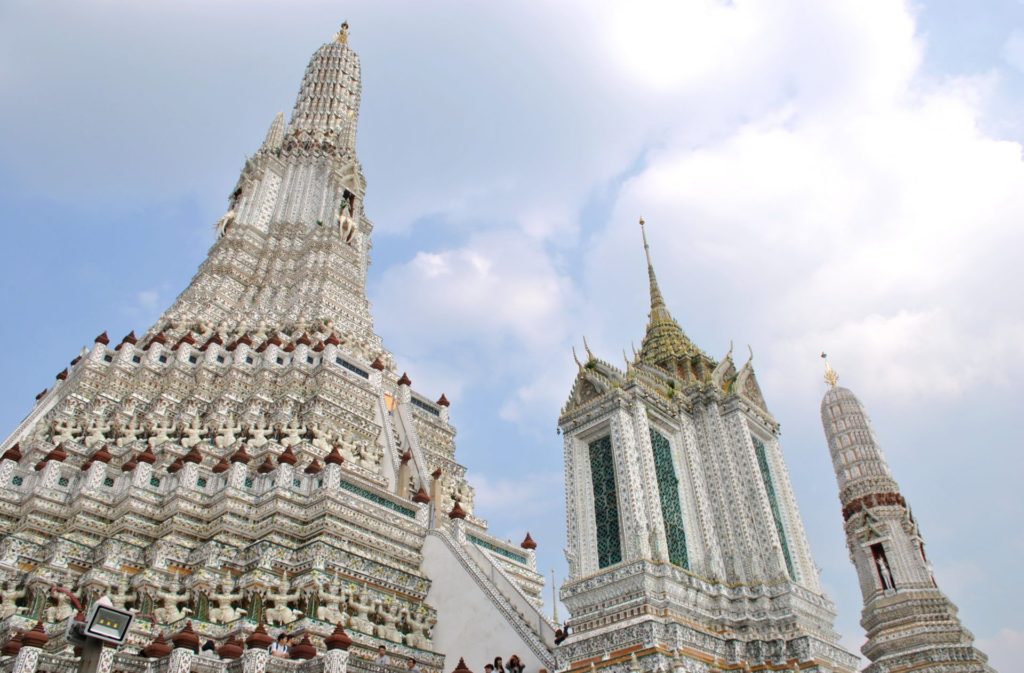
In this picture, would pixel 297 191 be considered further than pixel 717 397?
Yes

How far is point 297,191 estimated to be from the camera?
42.8 m

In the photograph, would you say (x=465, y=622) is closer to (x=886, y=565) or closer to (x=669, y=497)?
(x=669, y=497)

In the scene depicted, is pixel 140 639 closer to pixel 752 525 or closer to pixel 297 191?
pixel 752 525

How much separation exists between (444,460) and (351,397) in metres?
4.69

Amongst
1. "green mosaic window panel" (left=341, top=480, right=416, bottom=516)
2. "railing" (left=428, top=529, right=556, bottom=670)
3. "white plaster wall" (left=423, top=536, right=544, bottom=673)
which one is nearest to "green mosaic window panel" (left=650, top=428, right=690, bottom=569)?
"railing" (left=428, top=529, right=556, bottom=670)

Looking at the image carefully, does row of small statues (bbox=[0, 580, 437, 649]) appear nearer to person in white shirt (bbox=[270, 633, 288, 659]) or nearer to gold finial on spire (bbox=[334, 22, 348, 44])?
person in white shirt (bbox=[270, 633, 288, 659])

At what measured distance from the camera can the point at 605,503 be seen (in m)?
14.7

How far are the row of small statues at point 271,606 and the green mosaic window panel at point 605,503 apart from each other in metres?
5.13

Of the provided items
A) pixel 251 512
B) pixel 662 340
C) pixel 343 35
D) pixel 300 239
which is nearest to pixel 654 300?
pixel 662 340

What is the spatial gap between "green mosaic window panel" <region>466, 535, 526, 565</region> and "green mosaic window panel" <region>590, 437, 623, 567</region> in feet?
21.0

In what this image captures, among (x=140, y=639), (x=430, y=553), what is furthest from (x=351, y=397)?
(x=140, y=639)

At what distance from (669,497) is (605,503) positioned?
1393mm

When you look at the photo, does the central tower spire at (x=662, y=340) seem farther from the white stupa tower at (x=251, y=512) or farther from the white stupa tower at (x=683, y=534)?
the white stupa tower at (x=251, y=512)

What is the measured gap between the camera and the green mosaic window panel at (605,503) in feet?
46.1
